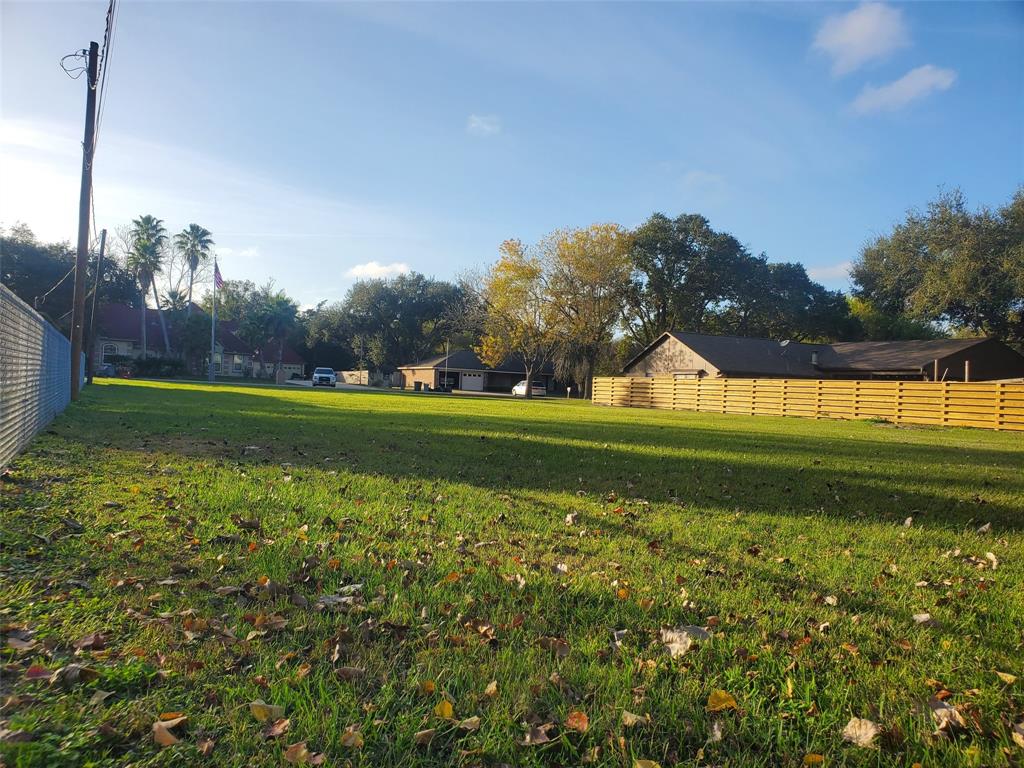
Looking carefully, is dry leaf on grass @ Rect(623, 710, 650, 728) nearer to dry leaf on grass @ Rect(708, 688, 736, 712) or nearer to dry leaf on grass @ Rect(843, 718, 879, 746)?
dry leaf on grass @ Rect(708, 688, 736, 712)

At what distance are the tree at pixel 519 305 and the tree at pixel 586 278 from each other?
0.85 m

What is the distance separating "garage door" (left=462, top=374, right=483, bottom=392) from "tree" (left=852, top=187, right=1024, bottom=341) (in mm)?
40006

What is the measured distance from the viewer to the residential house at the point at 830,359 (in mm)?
38594

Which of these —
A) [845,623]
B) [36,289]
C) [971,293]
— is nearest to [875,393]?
[971,293]

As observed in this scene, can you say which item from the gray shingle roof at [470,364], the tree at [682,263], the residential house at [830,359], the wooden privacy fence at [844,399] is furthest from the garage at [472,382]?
the wooden privacy fence at [844,399]

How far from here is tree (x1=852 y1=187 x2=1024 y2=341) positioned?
3806cm

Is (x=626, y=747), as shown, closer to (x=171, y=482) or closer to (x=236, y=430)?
(x=171, y=482)

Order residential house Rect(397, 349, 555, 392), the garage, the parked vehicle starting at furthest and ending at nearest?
the garage → residential house Rect(397, 349, 555, 392) → the parked vehicle

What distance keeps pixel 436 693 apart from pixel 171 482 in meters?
5.22

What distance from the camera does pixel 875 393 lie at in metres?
25.8

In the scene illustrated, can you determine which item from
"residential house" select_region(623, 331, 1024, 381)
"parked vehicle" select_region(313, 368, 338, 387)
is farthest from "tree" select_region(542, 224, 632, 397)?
"parked vehicle" select_region(313, 368, 338, 387)

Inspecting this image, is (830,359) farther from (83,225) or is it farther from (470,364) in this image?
(83,225)

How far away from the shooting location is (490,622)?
342 centimetres

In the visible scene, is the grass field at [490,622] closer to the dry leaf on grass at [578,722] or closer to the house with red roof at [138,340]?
the dry leaf on grass at [578,722]
